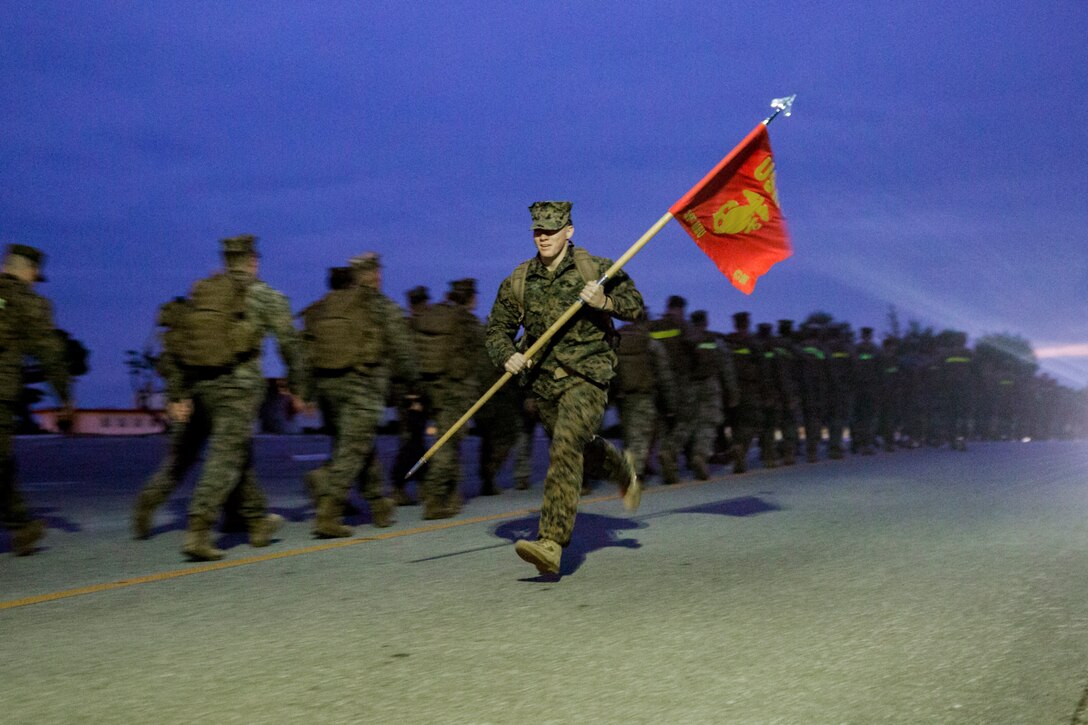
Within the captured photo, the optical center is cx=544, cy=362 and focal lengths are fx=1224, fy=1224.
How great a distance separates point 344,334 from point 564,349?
8.89 ft

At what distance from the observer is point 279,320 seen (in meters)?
7.98

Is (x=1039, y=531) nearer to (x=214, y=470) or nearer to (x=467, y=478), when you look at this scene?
(x=214, y=470)

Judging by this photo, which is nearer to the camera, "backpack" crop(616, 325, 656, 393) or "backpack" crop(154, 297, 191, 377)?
"backpack" crop(154, 297, 191, 377)

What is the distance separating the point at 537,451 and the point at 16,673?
67.9 ft

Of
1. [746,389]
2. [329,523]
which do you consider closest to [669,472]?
[746,389]

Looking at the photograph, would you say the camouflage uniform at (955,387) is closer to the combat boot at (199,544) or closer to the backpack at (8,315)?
the combat boot at (199,544)

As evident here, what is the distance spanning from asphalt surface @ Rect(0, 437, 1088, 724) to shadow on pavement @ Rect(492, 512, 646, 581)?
43mm

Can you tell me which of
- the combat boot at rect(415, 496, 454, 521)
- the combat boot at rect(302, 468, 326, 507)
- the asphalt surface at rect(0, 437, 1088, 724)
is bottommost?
the asphalt surface at rect(0, 437, 1088, 724)

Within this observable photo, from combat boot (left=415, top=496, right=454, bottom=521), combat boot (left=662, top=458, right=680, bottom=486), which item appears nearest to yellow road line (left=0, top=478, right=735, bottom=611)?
combat boot (left=415, top=496, right=454, bottom=521)

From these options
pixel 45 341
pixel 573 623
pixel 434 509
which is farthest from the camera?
pixel 434 509

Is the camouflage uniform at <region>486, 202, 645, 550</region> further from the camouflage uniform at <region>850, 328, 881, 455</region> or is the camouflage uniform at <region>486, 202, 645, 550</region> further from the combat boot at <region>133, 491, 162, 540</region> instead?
the camouflage uniform at <region>850, 328, 881, 455</region>

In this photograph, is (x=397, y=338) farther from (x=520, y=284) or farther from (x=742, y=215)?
(x=742, y=215)

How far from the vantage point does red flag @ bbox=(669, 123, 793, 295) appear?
23.9ft

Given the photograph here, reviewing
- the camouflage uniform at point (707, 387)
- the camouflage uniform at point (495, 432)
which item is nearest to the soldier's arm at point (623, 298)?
the camouflage uniform at point (495, 432)
